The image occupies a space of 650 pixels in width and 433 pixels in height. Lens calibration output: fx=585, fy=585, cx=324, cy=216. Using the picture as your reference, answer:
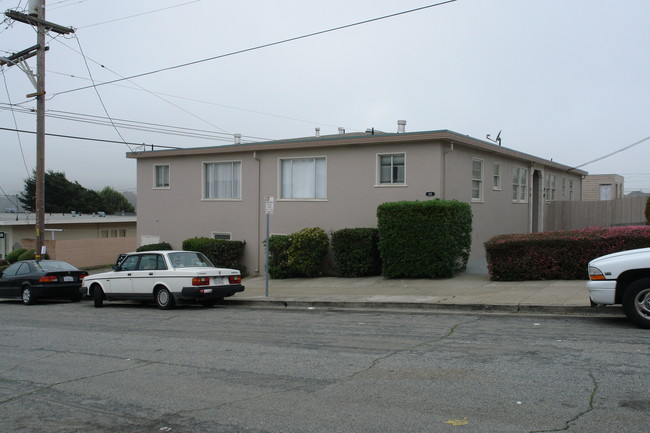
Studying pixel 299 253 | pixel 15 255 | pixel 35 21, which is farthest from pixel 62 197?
pixel 299 253

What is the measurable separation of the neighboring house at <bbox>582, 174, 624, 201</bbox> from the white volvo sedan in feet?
108

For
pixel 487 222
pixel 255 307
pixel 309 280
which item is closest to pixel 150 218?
pixel 309 280

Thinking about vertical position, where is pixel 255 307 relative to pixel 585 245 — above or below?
below

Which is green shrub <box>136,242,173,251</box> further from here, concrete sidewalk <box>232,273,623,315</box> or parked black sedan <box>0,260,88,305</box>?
concrete sidewalk <box>232,273,623,315</box>

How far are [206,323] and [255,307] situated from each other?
2.99 metres

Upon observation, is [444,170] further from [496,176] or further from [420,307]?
[420,307]

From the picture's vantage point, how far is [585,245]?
14391 mm

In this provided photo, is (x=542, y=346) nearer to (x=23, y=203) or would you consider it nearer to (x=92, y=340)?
(x=92, y=340)

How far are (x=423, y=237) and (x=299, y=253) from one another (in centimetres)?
473

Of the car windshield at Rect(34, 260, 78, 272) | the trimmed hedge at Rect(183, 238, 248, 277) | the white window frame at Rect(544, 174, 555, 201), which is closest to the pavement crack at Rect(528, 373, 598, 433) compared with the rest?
the trimmed hedge at Rect(183, 238, 248, 277)

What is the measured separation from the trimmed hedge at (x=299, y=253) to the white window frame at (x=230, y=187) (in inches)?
137

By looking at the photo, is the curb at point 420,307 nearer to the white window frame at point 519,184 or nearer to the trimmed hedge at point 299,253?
the trimmed hedge at point 299,253

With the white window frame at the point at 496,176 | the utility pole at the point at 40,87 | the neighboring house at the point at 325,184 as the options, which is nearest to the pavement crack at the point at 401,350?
the neighboring house at the point at 325,184

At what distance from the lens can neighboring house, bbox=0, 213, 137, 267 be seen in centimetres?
3294
